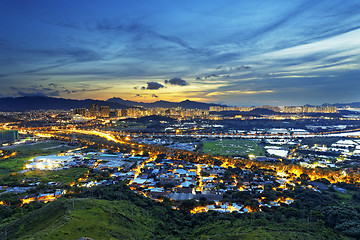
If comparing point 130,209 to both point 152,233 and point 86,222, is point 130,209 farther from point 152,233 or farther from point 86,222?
point 86,222

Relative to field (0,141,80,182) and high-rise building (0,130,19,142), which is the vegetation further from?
high-rise building (0,130,19,142)

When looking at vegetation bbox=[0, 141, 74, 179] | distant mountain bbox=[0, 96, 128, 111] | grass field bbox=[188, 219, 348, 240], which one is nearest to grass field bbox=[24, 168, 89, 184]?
vegetation bbox=[0, 141, 74, 179]

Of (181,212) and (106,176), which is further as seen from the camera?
(106,176)

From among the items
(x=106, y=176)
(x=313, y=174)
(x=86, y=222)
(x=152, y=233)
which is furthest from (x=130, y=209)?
(x=313, y=174)

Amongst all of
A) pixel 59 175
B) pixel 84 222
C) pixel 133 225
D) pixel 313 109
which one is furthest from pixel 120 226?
pixel 313 109

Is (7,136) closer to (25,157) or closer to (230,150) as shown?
(25,157)

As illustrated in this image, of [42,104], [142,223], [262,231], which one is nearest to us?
[262,231]

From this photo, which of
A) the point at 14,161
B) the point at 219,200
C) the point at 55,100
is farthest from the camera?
the point at 55,100
